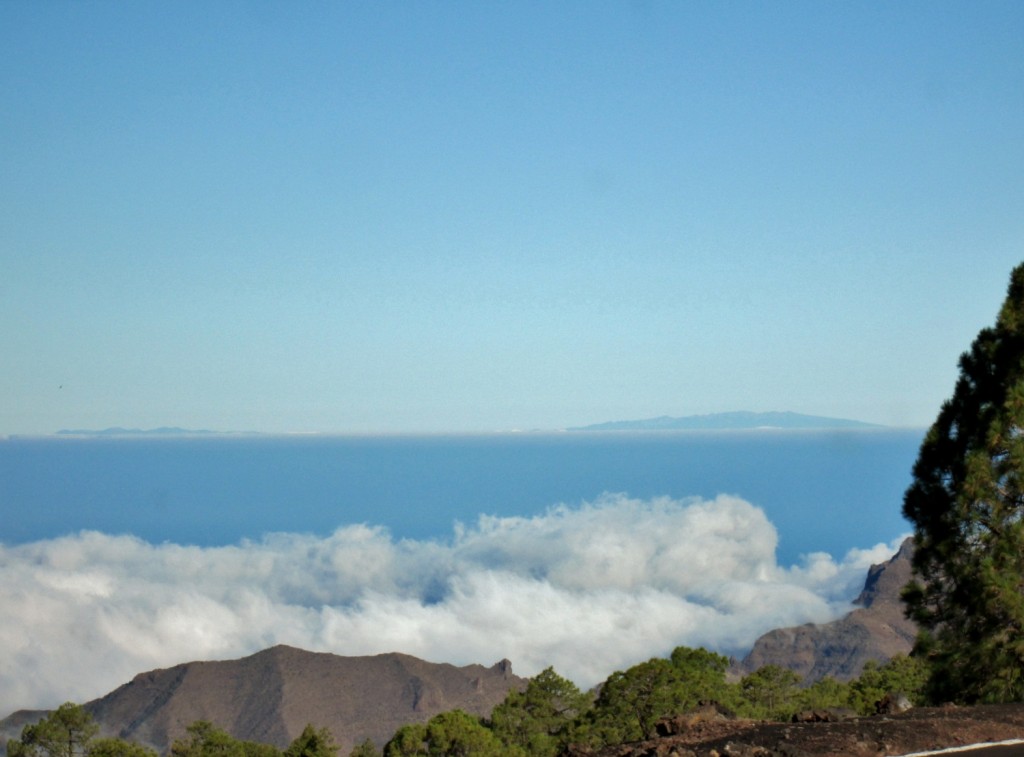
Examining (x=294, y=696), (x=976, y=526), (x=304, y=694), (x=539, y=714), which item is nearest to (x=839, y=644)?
(x=304, y=694)

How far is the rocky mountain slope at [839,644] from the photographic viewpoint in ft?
321

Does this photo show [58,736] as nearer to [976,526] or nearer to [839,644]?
[976,526]

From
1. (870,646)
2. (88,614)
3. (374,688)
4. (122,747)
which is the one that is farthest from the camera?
(88,614)

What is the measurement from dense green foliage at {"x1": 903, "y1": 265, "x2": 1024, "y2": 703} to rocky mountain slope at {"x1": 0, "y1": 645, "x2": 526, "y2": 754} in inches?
2758

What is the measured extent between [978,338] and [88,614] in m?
159

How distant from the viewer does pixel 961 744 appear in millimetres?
10258

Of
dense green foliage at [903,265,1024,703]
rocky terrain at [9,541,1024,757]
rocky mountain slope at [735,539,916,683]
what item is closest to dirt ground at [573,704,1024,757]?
dense green foliage at [903,265,1024,703]

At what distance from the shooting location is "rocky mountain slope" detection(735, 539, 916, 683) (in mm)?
97812

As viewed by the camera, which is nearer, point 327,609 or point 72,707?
point 72,707

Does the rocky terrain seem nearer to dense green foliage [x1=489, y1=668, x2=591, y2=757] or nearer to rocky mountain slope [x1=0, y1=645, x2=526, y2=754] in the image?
rocky mountain slope [x1=0, y1=645, x2=526, y2=754]

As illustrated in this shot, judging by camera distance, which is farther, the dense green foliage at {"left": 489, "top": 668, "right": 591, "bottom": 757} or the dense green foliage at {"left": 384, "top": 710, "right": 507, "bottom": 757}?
the dense green foliage at {"left": 489, "top": 668, "right": 591, "bottom": 757}

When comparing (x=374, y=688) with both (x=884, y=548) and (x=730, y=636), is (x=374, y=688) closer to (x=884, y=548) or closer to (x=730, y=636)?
(x=730, y=636)

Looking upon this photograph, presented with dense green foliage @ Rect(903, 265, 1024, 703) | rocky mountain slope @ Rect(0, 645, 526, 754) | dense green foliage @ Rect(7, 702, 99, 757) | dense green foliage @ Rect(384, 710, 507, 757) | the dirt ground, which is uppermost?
dense green foliage @ Rect(903, 265, 1024, 703)

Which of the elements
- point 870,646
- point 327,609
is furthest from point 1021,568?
point 327,609
